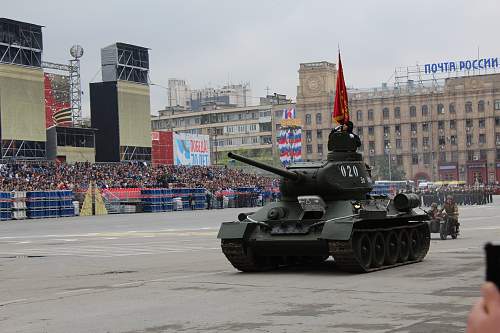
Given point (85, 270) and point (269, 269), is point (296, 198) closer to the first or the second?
point (269, 269)

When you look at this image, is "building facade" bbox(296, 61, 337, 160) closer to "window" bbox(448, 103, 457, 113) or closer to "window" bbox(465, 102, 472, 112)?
"window" bbox(448, 103, 457, 113)

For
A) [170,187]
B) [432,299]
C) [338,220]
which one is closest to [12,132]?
[170,187]

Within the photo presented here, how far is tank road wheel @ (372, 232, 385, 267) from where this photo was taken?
1602cm

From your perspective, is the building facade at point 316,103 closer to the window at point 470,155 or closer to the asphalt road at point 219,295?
the window at point 470,155

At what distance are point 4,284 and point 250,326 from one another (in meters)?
7.71

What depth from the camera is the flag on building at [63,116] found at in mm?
74562

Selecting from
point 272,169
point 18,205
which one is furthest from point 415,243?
point 18,205

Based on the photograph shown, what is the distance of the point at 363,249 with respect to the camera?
15.7 metres

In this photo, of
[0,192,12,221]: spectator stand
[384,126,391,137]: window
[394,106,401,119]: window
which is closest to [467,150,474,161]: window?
[394,106,401,119]: window

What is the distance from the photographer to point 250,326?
9633mm

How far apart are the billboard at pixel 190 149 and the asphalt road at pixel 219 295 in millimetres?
70190

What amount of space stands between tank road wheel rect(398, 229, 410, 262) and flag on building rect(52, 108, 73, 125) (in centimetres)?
6023

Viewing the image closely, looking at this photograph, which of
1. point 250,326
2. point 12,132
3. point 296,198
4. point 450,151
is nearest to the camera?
point 250,326

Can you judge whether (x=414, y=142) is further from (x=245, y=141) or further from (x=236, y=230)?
(x=236, y=230)
